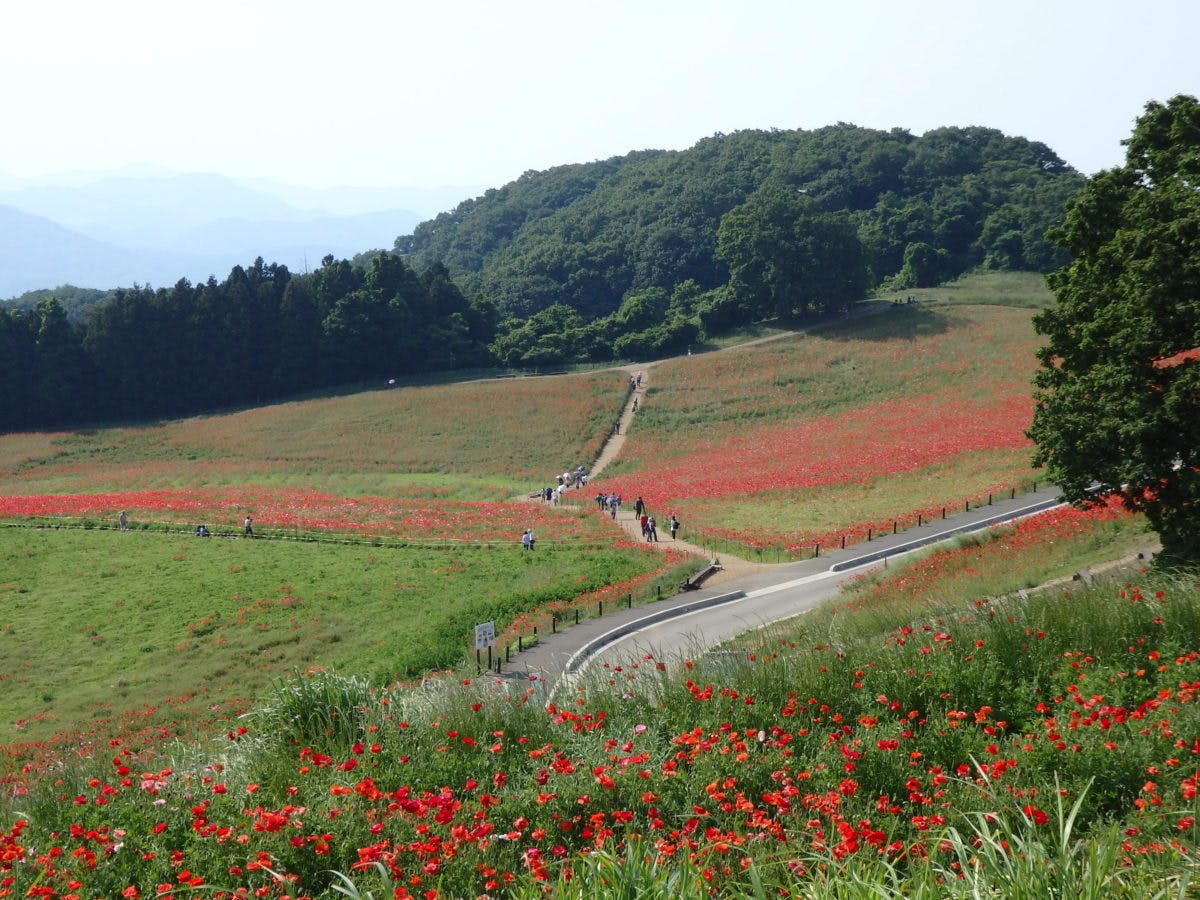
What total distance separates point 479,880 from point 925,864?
3050 mm

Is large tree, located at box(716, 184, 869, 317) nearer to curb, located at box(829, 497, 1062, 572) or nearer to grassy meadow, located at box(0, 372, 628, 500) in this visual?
grassy meadow, located at box(0, 372, 628, 500)

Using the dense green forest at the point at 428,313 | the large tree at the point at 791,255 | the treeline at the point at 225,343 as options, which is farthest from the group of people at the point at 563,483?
the large tree at the point at 791,255

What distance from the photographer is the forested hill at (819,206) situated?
4636 inches

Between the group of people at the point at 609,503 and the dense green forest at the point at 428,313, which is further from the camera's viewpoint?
the dense green forest at the point at 428,313

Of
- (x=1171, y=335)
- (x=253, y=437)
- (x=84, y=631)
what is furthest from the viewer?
(x=253, y=437)

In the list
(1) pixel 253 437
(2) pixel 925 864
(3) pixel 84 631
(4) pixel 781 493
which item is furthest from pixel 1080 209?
(1) pixel 253 437

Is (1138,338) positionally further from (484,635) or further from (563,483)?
(563,483)

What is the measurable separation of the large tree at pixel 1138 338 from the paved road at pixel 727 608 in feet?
16.6

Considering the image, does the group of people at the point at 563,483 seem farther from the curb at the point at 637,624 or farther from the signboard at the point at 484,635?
the signboard at the point at 484,635

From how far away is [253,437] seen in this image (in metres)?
76.4

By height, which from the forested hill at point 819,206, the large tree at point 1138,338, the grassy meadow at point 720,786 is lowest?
the grassy meadow at point 720,786

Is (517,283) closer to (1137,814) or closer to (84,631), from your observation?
(84,631)

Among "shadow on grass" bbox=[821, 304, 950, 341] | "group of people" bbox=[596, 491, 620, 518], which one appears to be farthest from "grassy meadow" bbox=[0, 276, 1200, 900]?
"shadow on grass" bbox=[821, 304, 950, 341]

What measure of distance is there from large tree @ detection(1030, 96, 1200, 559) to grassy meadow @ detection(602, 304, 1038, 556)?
15047mm
